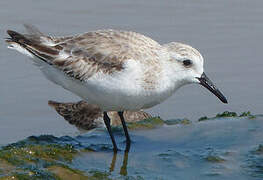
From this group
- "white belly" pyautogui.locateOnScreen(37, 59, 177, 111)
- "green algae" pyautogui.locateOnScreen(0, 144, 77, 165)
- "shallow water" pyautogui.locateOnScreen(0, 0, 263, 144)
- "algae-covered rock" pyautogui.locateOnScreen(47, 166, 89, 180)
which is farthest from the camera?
"shallow water" pyautogui.locateOnScreen(0, 0, 263, 144)

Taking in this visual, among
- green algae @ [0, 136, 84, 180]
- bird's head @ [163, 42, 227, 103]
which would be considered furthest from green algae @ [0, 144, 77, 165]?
bird's head @ [163, 42, 227, 103]

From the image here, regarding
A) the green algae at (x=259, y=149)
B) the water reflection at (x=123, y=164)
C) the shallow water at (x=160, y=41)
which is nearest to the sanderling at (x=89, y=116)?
the shallow water at (x=160, y=41)

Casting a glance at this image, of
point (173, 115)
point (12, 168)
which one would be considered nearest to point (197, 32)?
point (173, 115)

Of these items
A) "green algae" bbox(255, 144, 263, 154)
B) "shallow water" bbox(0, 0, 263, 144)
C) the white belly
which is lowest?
"green algae" bbox(255, 144, 263, 154)

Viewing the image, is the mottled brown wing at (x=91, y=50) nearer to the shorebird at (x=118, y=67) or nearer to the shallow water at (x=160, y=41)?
the shorebird at (x=118, y=67)

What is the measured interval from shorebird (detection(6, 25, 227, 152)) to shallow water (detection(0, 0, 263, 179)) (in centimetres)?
68

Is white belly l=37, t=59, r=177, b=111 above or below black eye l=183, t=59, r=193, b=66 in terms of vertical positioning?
below

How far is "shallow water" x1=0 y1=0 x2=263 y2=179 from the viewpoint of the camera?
851cm

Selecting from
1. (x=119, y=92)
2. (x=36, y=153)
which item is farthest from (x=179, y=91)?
(x=36, y=153)

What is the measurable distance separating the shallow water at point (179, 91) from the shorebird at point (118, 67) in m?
0.68

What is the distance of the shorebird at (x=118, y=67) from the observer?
8.55m

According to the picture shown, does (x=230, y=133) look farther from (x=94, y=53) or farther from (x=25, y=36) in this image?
(x=25, y=36)

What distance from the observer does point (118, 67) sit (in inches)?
337

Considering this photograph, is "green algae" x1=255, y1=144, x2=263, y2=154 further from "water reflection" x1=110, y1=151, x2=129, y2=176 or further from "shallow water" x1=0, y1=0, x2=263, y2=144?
"shallow water" x1=0, y1=0, x2=263, y2=144
